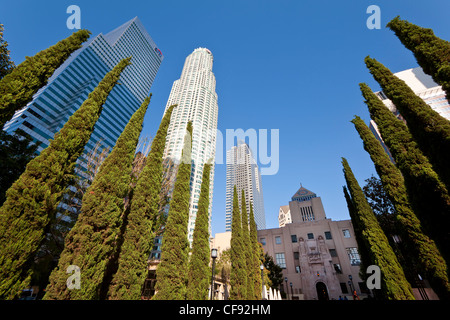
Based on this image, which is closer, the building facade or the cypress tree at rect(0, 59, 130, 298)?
the cypress tree at rect(0, 59, 130, 298)

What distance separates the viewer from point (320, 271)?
92.5 feet

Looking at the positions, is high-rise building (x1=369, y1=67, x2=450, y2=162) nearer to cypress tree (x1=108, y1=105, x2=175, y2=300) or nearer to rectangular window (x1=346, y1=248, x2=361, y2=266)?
rectangular window (x1=346, y1=248, x2=361, y2=266)

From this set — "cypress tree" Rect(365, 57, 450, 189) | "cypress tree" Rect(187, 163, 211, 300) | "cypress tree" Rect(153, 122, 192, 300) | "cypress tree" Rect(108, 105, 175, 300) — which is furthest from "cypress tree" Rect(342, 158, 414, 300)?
"cypress tree" Rect(108, 105, 175, 300)

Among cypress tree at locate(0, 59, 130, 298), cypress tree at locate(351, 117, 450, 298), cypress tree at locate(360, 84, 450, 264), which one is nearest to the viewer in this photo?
cypress tree at locate(0, 59, 130, 298)

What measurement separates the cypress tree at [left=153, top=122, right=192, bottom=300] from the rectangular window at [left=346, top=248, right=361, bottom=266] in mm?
31466

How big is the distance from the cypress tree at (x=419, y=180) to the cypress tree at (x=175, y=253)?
9.25 m

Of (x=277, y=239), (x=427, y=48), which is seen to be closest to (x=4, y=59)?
(x=427, y=48)

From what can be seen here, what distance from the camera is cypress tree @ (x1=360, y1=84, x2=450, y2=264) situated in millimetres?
5332

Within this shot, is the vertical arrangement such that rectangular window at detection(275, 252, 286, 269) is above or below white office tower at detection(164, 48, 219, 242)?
below

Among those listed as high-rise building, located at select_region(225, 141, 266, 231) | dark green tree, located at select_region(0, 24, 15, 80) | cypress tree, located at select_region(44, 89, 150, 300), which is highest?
high-rise building, located at select_region(225, 141, 266, 231)

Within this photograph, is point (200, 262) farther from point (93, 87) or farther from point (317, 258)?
point (93, 87)

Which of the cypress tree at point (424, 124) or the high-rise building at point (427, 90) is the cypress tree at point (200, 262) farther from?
the high-rise building at point (427, 90)

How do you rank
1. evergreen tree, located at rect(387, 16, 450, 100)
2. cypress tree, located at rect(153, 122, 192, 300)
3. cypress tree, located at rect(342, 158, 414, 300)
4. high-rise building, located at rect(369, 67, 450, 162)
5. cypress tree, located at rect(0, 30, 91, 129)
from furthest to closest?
high-rise building, located at rect(369, 67, 450, 162) < cypress tree, located at rect(342, 158, 414, 300) < cypress tree, located at rect(153, 122, 192, 300) < cypress tree, located at rect(0, 30, 91, 129) < evergreen tree, located at rect(387, 16, 450, 100)
